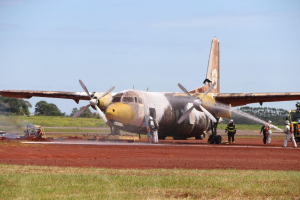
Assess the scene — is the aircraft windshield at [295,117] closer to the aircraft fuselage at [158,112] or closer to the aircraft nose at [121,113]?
the aircraft fuselage at [158,112]

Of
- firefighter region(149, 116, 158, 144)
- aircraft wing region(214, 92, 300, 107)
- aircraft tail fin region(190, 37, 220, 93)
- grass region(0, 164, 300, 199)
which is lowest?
grass region(0, 164, 300, 199)

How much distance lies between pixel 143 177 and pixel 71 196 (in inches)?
136

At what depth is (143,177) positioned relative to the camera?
15.0 m

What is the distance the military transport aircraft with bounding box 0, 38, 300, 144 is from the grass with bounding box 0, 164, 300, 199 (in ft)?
52.5

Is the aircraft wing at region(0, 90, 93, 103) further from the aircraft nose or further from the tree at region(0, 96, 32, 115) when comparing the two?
the tree at region(0, 96, 32, 115)

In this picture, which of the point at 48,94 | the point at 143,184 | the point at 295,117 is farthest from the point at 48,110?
the point at 143,184

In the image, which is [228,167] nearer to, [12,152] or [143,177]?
[143,177]

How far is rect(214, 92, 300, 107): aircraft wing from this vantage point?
35.3 metres

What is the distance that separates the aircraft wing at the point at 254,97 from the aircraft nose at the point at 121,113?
24.0 ft

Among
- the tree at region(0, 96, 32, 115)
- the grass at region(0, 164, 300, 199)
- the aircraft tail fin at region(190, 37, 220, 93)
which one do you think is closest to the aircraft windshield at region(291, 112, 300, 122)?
the aircraft tail fin at region(190, 37, 220, 93)

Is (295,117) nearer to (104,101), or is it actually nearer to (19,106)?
(104,101)

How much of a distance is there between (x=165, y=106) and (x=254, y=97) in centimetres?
656

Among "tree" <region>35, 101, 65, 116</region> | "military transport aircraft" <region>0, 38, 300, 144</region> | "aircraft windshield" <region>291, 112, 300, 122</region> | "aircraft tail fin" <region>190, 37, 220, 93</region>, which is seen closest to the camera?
"military transport aircraft" <region>0, 38, 300, 144</region>

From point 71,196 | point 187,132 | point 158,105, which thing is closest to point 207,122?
point 187,132
